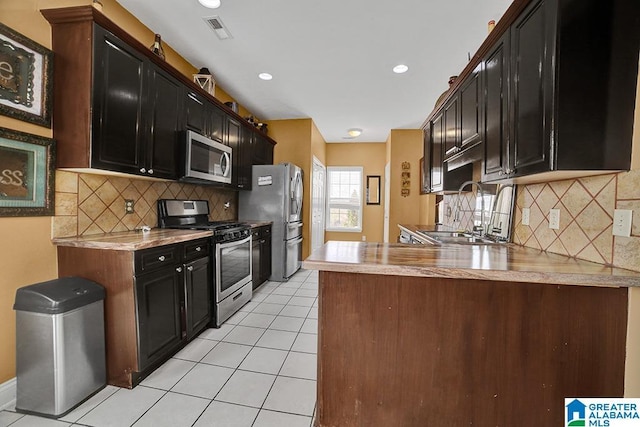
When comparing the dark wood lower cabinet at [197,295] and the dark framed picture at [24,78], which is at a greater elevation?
the dark framed picture at [24,78]

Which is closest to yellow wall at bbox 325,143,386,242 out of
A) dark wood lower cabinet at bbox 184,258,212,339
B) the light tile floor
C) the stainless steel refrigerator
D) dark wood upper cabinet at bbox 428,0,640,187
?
the stainless steel refrigerator

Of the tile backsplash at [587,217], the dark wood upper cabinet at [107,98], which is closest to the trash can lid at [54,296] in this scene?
the dark wood upper cabinet at [107,98]

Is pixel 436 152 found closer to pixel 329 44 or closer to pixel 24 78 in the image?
pixel 329 44

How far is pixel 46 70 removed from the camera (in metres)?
1.65

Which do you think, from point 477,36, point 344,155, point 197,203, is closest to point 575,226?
point 477,36

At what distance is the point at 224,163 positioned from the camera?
10.4 ft

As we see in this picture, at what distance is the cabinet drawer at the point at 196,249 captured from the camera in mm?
2172

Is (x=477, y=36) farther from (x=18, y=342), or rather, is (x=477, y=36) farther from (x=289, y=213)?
(x=18, y=342)

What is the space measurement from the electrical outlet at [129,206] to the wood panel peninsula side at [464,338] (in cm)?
189

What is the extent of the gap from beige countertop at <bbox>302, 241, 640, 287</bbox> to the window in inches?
204

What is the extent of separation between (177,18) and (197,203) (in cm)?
177

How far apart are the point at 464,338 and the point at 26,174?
2.49 m

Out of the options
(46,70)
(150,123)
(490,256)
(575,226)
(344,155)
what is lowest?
(490,256)

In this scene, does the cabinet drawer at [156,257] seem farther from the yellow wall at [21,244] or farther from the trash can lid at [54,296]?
the yellow wall at [21,244]
